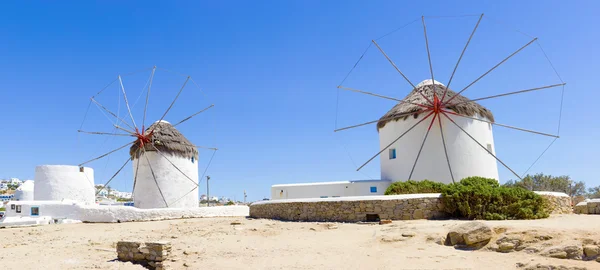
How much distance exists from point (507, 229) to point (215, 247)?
6.69m

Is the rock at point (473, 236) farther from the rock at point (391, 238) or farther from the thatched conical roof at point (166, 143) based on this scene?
the thatched conical roof at point (166, 143)

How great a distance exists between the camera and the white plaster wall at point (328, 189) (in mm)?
20984

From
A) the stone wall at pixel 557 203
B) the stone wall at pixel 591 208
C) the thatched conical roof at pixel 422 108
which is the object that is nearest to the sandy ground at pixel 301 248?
the stone wall at pixel 557 203

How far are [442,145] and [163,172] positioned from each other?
15.2 meters

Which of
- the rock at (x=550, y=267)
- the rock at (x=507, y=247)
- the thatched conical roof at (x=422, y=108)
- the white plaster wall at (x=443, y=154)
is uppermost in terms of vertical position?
the thatched conical roof at (x=422, y=108)

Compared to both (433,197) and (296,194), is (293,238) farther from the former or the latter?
(296,194)

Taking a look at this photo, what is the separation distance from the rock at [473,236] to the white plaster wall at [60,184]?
25033 millimetres

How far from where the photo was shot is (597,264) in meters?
6.78

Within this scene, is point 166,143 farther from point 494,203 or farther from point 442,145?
point 494,203

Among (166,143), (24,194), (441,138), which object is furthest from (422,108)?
(24,194)

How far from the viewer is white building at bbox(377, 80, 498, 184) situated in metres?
20.0

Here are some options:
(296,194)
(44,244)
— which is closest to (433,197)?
(296,194)

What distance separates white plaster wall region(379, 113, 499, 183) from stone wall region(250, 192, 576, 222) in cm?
518

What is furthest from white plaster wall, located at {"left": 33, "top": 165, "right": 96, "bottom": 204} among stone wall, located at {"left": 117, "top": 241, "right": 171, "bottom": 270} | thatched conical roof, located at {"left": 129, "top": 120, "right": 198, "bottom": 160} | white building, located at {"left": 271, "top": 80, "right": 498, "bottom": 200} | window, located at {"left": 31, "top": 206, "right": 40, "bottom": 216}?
stone wall, located at {"left": 117, "top": 241, "right": 171, "bottom": 270}
